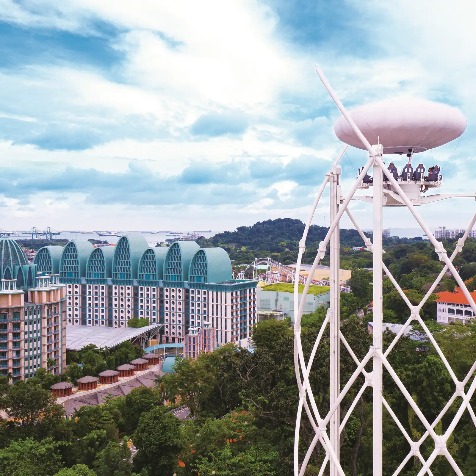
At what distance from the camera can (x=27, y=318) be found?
36125 millimetres

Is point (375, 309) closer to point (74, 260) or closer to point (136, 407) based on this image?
point (136, 407)

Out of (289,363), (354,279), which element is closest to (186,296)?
(354,279)

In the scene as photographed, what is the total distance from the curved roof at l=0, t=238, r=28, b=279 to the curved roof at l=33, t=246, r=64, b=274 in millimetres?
18087

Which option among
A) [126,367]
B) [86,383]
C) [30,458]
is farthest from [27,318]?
[30,458]

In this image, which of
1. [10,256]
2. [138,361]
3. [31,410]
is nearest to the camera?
[31,410]

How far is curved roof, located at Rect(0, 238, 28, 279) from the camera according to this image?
37812mm

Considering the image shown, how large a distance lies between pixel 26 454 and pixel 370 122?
55.3 feet

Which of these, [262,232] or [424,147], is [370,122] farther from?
[262,232]

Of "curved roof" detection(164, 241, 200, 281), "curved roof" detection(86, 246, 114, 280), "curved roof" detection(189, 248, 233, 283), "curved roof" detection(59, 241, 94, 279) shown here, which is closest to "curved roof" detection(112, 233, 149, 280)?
"curved roof" detection(86, 246, 114, 280)

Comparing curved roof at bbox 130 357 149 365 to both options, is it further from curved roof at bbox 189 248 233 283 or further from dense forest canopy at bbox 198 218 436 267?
dense forest canopy at bbox 198 218 436 267

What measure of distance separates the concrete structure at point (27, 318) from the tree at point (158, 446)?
16670 millimetres

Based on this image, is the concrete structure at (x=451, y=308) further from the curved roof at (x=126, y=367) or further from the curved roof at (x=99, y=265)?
the curved roof at (x=99, y=265)

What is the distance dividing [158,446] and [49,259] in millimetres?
40150

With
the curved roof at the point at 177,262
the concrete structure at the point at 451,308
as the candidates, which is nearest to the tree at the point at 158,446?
the curved roof at the point at 177,262
